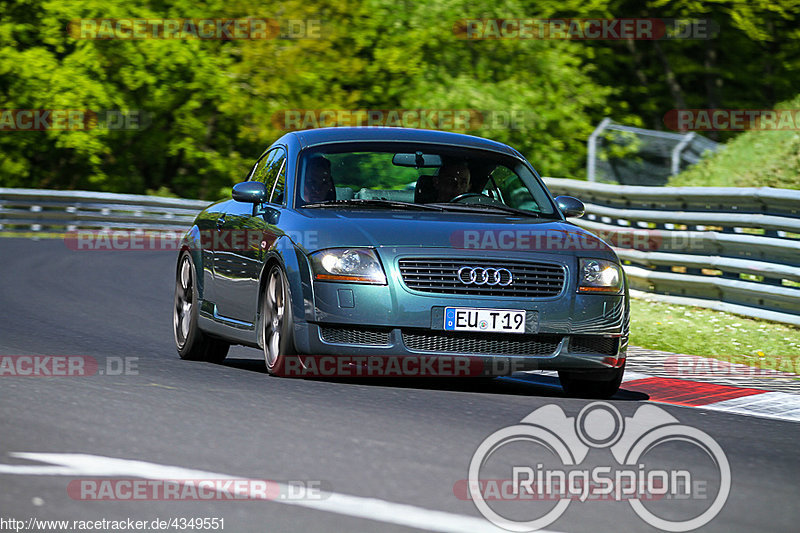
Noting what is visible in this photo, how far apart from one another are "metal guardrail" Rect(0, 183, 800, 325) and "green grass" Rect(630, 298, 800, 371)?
0.14 metres

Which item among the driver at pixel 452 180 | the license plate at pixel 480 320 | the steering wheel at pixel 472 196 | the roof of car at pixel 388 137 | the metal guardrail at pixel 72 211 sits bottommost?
the metal guardrail at pixel 72 211

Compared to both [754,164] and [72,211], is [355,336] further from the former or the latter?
[72,211]

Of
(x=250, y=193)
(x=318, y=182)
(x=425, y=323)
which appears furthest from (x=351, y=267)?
(x=250, y=193)

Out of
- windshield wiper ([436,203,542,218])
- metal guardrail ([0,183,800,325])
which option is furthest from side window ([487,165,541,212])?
metal guardrail ([0,183,800,325])

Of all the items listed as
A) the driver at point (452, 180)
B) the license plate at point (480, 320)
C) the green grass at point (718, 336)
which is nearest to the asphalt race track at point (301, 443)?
the license plate at point (480, 320)

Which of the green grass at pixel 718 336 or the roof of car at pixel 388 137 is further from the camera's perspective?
the green grass at pixel 718 336

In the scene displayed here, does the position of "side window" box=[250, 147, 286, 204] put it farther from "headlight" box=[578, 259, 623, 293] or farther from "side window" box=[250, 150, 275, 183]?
"headlight" box=[578, 259, 623, 293]

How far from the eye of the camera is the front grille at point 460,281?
8375mm

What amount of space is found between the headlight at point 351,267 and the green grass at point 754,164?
10358mm

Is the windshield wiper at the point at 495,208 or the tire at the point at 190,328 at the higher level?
the windshield wiper at the point at 495,208

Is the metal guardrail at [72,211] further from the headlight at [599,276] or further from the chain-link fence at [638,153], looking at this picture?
the headlight at [599,276]

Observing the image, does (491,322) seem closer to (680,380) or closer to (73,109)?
(680,380)

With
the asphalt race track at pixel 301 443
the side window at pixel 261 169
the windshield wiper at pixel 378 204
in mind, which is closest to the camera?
the asphalt race track at pixel 301 443

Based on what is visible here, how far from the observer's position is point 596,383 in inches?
354
